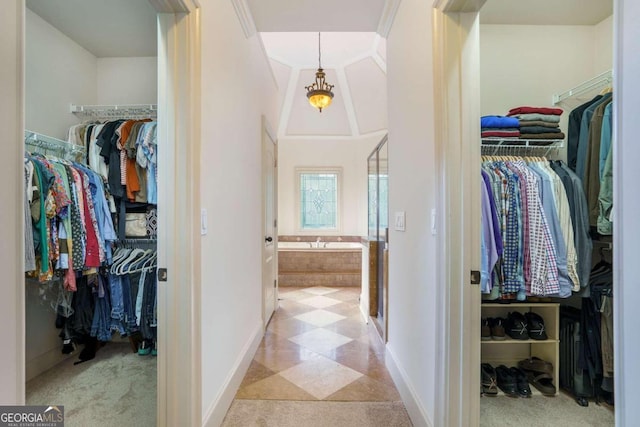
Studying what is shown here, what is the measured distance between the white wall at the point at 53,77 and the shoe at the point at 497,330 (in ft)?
11.7

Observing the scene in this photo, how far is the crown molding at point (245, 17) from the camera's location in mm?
1990

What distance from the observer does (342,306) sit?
3.82 meters

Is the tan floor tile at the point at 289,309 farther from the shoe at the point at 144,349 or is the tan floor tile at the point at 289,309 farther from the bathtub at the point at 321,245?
the bathtub at the point at 321,245

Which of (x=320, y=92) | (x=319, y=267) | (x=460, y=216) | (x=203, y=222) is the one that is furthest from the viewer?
(x=319, y=267)

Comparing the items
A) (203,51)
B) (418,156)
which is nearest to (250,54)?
(203,51)

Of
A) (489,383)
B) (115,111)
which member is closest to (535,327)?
(489,383)

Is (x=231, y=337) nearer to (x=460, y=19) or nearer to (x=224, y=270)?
(x=224, y=270)

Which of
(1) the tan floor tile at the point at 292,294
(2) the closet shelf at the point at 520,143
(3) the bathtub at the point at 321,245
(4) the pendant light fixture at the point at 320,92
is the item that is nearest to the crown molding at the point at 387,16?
(2) the closet shelf at the point at 520,143

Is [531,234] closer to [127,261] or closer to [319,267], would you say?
[127,261]

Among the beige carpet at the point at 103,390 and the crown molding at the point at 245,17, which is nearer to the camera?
the beige carpet at the point at 103,390

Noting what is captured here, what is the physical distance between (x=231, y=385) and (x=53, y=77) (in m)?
2.67

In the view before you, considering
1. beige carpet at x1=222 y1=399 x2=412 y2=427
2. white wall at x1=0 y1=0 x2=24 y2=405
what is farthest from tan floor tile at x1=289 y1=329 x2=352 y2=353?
white wall at x1=0 y1=0 x2=24 y2=405

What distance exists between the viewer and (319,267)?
5.01 meters

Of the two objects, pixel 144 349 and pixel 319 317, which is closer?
pixel 144 349
